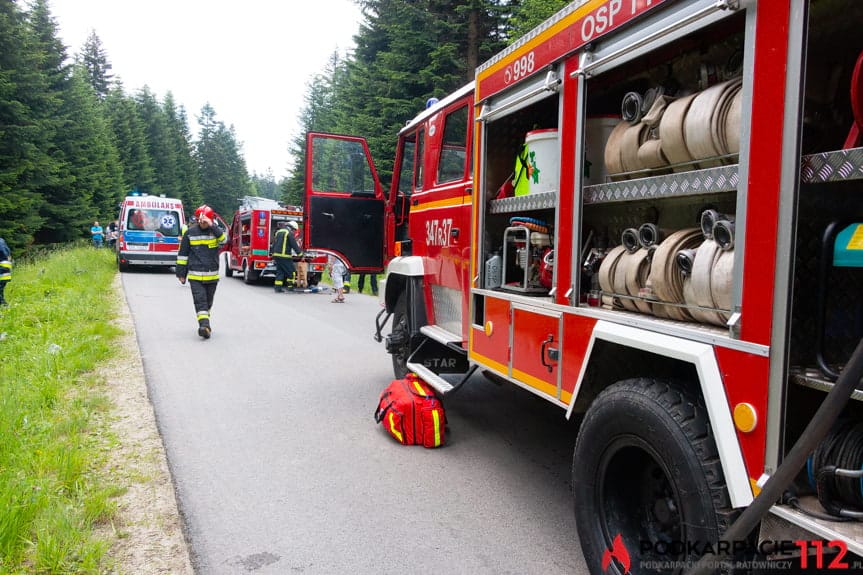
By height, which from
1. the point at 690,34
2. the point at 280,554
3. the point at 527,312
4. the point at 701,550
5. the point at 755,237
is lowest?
the point at 280,554

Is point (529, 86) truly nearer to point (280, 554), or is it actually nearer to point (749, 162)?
Result: point (749, 162)

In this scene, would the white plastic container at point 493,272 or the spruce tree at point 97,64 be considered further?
the spruce tree at point 97,64

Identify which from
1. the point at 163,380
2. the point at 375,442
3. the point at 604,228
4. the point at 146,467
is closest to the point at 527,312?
the point at 604,228

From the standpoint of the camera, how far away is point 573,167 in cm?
314

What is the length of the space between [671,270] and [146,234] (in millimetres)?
20653

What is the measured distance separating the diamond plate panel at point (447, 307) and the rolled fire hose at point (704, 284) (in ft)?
8.34

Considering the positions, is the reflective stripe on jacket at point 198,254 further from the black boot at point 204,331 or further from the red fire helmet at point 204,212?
the black boot at point 204,331

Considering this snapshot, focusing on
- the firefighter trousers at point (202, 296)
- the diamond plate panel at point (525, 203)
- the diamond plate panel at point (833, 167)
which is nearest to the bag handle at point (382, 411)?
the diamond plate panel at point (525, 203)

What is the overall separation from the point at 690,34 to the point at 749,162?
2.30 ft

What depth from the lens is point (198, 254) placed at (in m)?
9.39

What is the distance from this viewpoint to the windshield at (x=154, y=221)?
68.3ft

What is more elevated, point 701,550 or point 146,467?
point 701,550
